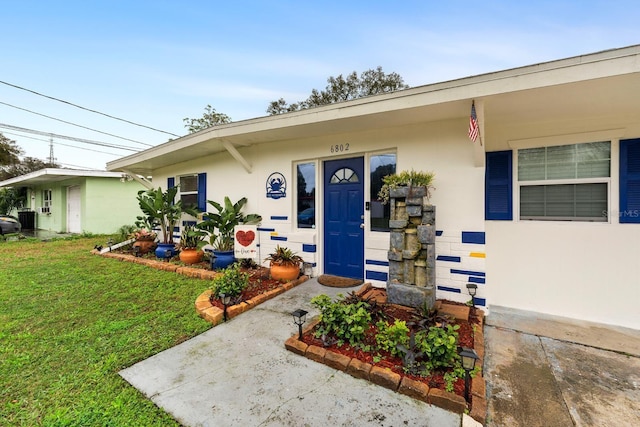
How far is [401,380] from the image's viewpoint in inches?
76.4

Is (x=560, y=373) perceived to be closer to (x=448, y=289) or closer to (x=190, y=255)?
(x=448, y=289)

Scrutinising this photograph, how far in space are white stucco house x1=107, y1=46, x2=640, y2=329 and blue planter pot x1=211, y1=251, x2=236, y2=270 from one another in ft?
5.47

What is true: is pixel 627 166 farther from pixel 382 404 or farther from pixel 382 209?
pixel 382 404

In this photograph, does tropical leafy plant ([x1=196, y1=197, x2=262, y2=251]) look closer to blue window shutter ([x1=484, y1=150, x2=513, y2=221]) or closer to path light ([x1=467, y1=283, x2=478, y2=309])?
path light ([x1=467, y1=283, x2=478, y2=309])

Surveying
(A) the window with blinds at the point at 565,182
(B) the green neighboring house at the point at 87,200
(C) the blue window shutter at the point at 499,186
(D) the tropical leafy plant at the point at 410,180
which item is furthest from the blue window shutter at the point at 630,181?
(B) the green neighboring house at the point at 87,200

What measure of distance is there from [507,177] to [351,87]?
14.3m

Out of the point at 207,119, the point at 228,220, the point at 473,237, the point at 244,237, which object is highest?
the point at 207,119

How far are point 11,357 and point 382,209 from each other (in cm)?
423

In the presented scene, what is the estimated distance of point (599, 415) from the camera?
5.73 ft

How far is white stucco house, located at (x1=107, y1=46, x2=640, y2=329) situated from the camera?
2.77 metres

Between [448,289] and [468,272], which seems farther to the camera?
[448,289]

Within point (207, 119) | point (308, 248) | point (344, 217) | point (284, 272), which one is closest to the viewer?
point (284, 272)

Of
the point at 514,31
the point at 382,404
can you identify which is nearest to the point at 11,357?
the point at 382,404

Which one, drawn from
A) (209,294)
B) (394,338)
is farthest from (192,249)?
(394,338)
